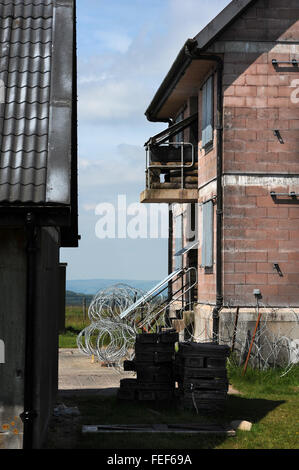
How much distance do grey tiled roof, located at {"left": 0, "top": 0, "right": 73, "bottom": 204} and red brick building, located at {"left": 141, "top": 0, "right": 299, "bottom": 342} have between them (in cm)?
907

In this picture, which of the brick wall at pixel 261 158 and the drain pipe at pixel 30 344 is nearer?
the drain pipe at pixel 30 344

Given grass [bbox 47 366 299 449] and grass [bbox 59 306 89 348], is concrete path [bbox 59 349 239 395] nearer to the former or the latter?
grass [bbox 47 366 299 449]

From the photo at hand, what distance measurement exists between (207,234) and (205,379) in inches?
321

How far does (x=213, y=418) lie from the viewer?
513 inches

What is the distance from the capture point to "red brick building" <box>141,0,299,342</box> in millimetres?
19703

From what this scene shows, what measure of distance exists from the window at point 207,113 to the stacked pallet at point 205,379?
28.6ft

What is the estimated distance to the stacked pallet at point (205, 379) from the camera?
520 inches

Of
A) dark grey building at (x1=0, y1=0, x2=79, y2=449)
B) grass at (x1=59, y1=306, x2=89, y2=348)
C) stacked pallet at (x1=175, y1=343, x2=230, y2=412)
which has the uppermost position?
dark grey building at (x1=0, y1=0, x2=79, y2=449)

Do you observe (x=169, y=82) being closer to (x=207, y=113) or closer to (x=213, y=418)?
(x=207, y=113)

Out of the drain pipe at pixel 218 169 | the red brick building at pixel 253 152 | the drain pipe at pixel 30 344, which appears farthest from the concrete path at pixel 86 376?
the drain pipe at pixel 30 344

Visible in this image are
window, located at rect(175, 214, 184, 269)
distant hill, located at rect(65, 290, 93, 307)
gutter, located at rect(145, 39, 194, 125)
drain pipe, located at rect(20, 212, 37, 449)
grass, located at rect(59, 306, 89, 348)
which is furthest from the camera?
distant hill, located at rect(65, 290, 93, 307)

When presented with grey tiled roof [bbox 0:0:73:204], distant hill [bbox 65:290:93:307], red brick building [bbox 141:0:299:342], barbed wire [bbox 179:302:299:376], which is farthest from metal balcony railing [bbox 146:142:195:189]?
grey tiled roof [bbox 0:0:73:204]

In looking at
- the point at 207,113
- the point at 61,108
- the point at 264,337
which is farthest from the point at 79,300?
the point at 61,108

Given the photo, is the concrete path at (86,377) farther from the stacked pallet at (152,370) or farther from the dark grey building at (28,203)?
the dark grey building at (28,203)
